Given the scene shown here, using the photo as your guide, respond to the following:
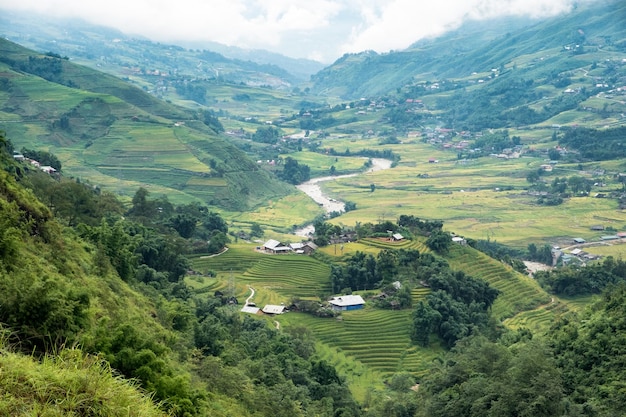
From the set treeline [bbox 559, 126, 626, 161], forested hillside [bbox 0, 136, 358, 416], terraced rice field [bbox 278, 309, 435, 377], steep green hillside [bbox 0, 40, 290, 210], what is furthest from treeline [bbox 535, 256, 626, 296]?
treeline [bbox 559, 126, 626, 161]

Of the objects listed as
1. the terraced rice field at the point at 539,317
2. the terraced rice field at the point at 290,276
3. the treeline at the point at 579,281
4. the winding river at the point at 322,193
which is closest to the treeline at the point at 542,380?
the terraced rice field at the point at 539,317

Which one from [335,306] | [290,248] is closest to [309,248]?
[290,248]

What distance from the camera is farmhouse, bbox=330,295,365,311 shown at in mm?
38500

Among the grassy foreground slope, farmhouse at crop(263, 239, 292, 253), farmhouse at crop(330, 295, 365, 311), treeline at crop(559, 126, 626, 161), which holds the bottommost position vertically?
farmhouse at crop(330, 295, 365, 311)

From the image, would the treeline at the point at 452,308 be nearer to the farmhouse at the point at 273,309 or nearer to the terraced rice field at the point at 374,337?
the terraced rice field at the point at 374,337

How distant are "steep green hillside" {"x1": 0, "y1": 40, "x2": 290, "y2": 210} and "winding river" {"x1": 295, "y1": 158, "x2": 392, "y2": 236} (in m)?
4.82

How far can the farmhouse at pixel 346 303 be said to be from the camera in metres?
38.5

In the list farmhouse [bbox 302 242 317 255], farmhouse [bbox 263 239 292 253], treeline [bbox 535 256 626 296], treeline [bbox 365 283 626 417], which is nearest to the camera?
treeline [bbox 365 283 626 417]

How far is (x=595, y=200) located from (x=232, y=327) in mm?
63420

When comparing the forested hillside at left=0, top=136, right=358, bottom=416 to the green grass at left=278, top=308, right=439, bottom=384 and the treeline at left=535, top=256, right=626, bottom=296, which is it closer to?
the green grass at left=278, top=308, right=439, bottom=384

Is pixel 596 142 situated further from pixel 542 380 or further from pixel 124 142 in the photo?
pixel 542 380

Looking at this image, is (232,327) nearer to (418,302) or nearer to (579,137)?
(418,302)

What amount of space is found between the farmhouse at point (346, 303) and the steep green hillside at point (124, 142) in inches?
1411

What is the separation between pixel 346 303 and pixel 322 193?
5298cm
